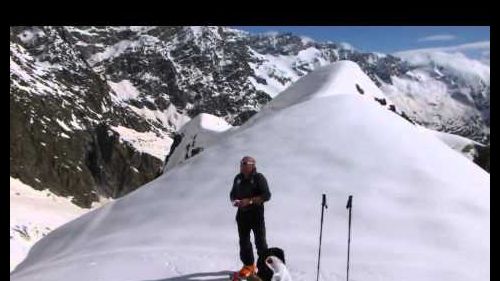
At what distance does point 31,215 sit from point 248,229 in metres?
93.7

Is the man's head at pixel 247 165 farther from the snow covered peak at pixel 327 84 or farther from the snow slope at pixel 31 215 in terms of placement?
the snow slope at pixel 31 215

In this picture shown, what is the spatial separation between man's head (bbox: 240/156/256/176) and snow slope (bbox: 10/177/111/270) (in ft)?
131

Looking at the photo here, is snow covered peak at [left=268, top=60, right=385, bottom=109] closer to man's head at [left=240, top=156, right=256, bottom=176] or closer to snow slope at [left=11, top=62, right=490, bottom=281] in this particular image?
snow slope at [left=11, top=62, right=490, bottom=281]

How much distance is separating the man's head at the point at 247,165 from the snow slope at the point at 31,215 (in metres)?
40.0

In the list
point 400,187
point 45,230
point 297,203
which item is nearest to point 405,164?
point 400,187

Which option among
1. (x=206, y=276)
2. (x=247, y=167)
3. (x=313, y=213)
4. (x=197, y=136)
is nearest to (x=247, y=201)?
(x=247, y=167)

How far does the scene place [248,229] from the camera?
11.1 metres

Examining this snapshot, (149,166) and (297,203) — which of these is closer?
(297,203)

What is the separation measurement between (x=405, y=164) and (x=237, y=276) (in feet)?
29.3

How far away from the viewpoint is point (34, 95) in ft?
566

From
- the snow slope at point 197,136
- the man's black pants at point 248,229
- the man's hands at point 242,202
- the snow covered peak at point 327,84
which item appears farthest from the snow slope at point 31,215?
the man's hands at point 242,202

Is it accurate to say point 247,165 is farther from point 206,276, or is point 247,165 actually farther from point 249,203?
point 206,276
